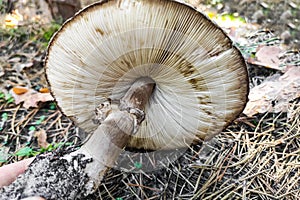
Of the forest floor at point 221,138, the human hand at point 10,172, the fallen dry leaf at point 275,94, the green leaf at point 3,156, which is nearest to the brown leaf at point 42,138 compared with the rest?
the forest floor at point 221,138

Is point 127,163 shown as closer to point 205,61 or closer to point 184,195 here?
point 184,195

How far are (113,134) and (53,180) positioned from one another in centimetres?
33

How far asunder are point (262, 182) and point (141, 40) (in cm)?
99

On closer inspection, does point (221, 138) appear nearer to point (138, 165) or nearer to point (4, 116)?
point (138, 165)

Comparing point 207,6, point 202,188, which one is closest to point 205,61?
point 202,188

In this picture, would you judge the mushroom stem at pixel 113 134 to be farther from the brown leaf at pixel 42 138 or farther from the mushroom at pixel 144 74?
the brown leaf at pixel 42 138

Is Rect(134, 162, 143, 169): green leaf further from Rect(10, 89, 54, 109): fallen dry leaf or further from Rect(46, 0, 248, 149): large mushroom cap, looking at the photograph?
Rect(10, 89, 54, 109): fallen dry leaf

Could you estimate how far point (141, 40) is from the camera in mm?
1428

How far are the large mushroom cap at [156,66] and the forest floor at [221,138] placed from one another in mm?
198

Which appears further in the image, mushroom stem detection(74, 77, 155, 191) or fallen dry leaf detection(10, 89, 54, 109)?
fallen dry leaf detection(10, 89, 54, 109)

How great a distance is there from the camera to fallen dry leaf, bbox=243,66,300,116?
2.19 meters

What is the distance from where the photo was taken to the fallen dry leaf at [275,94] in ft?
7.18

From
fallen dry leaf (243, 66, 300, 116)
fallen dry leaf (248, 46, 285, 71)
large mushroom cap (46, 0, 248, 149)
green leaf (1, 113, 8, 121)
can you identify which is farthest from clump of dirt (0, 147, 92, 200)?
fallen dry leaf (248, 46, 285, 71)

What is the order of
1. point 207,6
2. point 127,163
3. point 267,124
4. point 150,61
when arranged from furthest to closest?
point 207,6 → point 267,124 → point 127,163 → point 150,61
